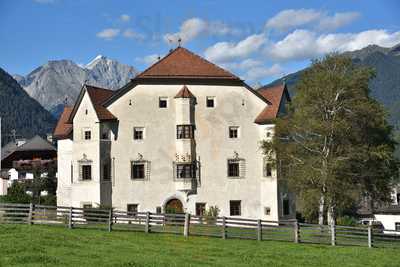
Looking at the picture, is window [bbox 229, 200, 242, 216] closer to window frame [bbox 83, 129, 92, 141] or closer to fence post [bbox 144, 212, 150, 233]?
window frame [bbox 83, 129, 92, 141]

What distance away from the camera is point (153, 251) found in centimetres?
2502

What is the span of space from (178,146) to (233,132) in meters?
5.03

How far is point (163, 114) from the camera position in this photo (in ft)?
168

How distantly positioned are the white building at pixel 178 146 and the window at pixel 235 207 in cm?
9

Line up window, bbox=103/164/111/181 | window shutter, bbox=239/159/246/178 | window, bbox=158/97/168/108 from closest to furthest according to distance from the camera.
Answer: window, bbox=103/164/111/181 < window, bbox=158/97/168/108 < window shutter, bbox=239/159/246/178

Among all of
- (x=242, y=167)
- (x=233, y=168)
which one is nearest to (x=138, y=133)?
(x=233, y=168)

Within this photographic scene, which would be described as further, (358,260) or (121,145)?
(121,145)

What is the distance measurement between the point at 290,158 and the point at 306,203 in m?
4.01

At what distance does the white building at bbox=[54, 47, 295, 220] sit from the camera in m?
50.4

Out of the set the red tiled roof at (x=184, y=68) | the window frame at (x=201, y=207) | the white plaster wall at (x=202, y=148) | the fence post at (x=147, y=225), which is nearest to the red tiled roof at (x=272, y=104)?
the white plaster wall at (x=202, y=148)

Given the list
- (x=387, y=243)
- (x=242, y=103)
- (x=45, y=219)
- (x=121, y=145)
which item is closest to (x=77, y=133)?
(x=121, y=145)

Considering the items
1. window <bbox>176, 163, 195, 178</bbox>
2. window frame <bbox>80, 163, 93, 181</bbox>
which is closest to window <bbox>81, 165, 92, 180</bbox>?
window frame <bbox>80, 163, 93, 181</bbox>

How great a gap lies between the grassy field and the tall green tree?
9551mm

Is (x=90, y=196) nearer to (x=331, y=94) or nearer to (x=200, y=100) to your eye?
(x=200, y=100)
